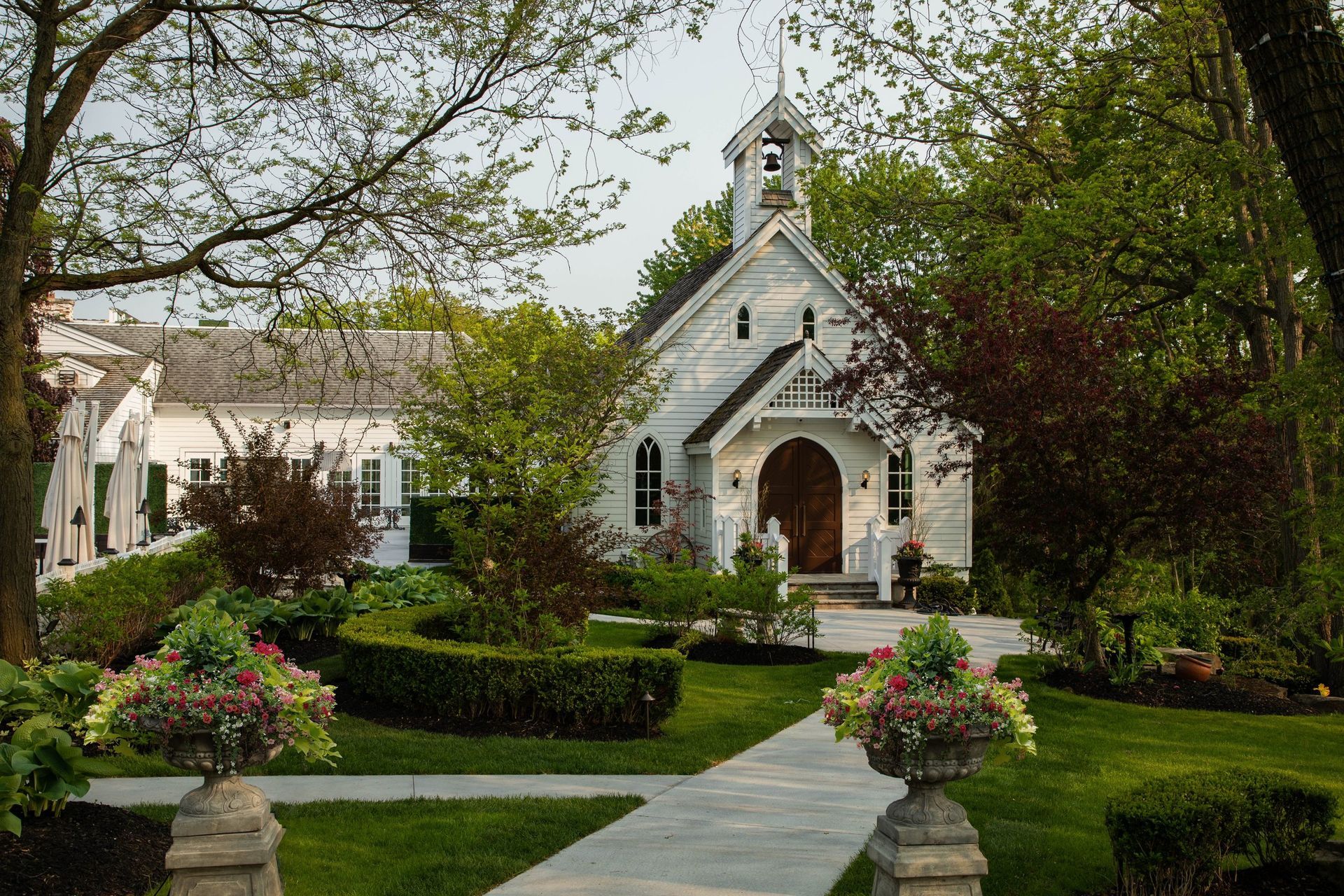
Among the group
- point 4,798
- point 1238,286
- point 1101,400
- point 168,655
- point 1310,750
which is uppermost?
point 1238,286

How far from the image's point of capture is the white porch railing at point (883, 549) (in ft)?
68.2

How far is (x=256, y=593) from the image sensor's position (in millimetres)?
14031

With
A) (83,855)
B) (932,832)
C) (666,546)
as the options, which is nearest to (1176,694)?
(932,832)

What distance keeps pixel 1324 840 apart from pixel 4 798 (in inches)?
263

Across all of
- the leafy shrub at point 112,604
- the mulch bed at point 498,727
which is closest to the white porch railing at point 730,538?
Result: the leafy shrub at point 112,604

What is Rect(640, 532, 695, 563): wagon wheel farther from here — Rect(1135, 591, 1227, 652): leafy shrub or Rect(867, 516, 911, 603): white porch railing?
Rect(1135, 591, 1227, 652): leafy shrub

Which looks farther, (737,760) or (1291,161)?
(737,760)

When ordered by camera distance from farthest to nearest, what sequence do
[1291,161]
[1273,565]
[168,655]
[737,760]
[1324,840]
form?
[1273,565], [737,760], [1324,840], [168,655], [1291,161]

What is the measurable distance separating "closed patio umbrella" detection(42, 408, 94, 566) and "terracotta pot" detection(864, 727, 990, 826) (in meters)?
11.2

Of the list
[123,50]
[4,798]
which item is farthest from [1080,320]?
[4,798]

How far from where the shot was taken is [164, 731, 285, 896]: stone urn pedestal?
4.86 m

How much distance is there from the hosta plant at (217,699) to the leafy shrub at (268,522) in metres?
8.49

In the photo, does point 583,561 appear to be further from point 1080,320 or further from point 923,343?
point 1080,320

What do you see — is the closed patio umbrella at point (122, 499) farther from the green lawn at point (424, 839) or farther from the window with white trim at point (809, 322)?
the window with white trim at point (809, 322)
